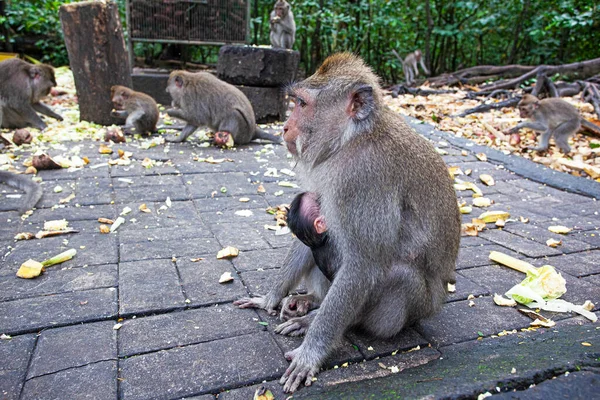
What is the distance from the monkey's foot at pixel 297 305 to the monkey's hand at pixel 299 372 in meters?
0.52

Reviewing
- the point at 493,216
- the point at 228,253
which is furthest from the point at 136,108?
the point at 493,216

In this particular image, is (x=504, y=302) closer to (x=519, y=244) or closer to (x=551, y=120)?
(x=519, y=244)

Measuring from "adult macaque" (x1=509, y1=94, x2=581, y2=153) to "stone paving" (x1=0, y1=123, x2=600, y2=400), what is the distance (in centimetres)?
304

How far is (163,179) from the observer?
18.4 ft

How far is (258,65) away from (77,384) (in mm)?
7000

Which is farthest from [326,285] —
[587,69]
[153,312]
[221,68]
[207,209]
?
[587,69]

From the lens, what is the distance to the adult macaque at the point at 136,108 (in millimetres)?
7605

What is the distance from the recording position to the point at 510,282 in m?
3.57

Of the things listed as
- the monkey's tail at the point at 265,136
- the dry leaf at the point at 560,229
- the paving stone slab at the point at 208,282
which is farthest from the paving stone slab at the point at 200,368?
the monkey's tail at the point at 265,136

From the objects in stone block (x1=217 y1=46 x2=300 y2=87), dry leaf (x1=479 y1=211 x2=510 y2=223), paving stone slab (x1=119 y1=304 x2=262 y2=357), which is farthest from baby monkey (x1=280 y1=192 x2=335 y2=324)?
stone block (x1=217 y1=46 x2=300 y2=87)

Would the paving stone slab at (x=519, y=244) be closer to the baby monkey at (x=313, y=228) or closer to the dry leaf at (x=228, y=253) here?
the baby monkey at (x=313, y=228)

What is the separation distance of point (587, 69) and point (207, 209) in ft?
33.6

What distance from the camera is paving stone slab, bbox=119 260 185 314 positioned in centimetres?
305

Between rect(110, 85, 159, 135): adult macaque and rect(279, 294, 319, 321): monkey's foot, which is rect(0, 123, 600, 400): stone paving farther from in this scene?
rect(110, 85, 159, 135): adult macaque
